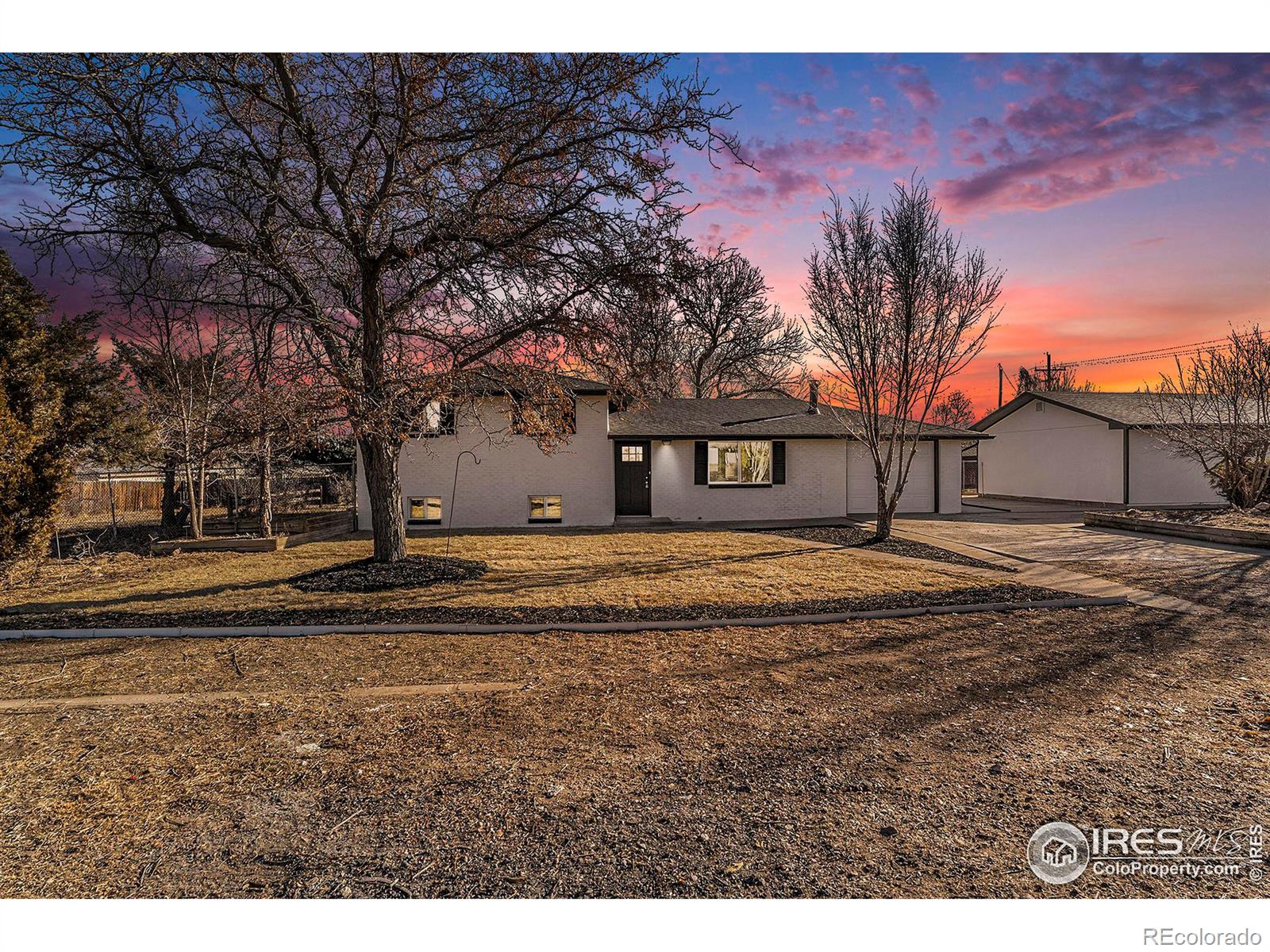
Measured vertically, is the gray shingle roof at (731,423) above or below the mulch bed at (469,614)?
above

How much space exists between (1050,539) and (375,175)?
14.7 m

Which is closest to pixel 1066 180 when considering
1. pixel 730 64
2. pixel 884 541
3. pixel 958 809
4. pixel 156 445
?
pixel 730 64

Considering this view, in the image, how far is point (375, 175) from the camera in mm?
7566

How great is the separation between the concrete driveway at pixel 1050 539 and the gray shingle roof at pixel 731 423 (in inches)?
115

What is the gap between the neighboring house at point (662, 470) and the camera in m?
15.9

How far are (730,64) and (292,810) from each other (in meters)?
6.34

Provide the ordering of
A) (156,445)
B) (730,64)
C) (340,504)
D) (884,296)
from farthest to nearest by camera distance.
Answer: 1. (340,504)
2. (156,445)
3. (884,296)
4. (730,64)

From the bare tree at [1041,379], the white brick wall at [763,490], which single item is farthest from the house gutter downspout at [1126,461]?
the bare tree at [1041,379]

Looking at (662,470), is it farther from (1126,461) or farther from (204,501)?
(1126,461)

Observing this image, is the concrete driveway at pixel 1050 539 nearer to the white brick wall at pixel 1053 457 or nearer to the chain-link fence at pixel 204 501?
the white brick wall at pixel 1053 457

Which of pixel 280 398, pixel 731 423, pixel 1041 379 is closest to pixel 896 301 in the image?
pixel 731 423
